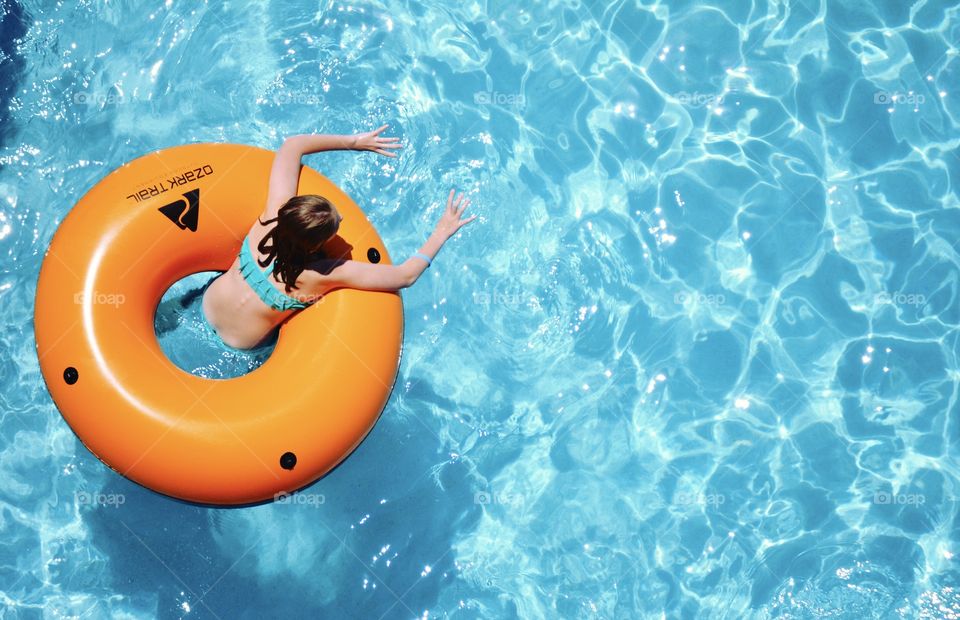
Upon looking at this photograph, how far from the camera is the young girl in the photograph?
359 cm

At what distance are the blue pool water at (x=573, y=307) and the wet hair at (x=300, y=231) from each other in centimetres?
119

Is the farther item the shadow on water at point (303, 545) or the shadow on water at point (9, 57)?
the shadow on water at point (9, 57)

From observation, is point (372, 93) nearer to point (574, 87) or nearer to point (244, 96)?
point (244, 96)

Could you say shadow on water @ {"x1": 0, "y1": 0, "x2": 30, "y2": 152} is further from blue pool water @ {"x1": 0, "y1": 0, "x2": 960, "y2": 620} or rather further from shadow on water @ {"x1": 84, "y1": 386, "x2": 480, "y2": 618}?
shadow on water @ {"x1": 84, "y1": 386, "x2": 480, "y2": 618}

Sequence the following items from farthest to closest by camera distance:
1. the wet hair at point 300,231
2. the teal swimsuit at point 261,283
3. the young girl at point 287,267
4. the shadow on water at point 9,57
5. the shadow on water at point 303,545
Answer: the shadow on water at point 9,57, the shadow on water at point 303,545, the teal swimsuit at point 261,283, the young girl at point 287,267, the wet hair at point 300,231

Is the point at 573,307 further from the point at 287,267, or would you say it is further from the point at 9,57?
the point at 9,57

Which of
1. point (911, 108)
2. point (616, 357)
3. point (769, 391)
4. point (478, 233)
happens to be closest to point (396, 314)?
point (478, 233)

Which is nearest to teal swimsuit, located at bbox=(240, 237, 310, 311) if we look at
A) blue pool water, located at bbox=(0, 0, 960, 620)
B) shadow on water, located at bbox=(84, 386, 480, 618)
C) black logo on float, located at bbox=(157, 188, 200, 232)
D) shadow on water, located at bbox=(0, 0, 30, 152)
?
black logo on float, located at bbox=(157, 188, 200, 232)

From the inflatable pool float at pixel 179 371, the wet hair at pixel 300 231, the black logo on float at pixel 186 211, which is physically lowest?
the inflatable pool float at pixel 179 371

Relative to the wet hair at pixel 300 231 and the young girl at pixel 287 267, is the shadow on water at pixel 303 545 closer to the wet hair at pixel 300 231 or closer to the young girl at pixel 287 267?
the young girl at pixel 287 267

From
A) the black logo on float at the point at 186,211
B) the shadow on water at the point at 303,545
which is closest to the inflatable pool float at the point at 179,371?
the black logo on float at the point at 186,211

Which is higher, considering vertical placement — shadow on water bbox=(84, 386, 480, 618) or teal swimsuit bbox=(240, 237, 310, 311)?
teal swimsuit bbox=(240, 237, 310, 311)

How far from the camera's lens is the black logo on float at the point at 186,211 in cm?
392

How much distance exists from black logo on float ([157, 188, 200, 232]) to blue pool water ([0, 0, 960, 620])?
0.86 m
